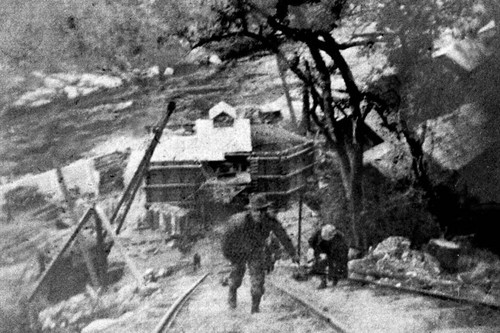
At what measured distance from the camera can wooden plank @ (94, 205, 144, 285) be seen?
8.76 ft

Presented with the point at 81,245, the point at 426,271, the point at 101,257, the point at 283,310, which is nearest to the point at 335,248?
the point at 283,310

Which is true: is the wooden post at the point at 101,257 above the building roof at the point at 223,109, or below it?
below

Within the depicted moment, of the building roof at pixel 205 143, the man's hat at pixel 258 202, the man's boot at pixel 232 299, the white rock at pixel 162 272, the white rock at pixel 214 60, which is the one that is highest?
the white rock at pixel 214 60

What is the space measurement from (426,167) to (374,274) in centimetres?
72

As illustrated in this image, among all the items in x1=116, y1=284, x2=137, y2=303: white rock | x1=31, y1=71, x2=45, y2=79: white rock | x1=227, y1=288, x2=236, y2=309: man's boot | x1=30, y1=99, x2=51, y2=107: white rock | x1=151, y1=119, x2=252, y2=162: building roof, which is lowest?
x1=227, y1=288, x2=236, y2=309: man's boot

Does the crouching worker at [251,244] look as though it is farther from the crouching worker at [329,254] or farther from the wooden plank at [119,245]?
the wooden plank at [119,245]

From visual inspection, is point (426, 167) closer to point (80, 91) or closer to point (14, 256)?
point (80, 91)

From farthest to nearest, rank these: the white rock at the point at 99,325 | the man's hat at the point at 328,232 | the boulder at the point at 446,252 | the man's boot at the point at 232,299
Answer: the boulder at the point at 446,252
the man's hat at the point at 328,232
the man's boot at the point at 232,299
the white rock at the point at 99,325

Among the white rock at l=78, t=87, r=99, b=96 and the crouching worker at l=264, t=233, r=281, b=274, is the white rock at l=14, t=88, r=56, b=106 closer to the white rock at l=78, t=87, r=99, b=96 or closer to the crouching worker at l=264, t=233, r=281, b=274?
the white rock at l=78, t=87, r=99, b=96

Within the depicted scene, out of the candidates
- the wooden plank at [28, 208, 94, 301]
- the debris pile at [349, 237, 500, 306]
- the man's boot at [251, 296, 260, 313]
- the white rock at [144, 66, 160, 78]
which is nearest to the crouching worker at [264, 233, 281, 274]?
the man's boot at [251, 296, 260, 313]

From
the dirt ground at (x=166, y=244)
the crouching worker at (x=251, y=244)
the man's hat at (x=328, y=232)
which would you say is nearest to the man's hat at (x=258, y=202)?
the crouching worker at (x=251, y=244)

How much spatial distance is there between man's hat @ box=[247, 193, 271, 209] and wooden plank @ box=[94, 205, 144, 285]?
707 mm

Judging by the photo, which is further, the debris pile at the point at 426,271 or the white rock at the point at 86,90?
the debris pile at the point at 426,271

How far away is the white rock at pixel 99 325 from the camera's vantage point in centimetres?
263
